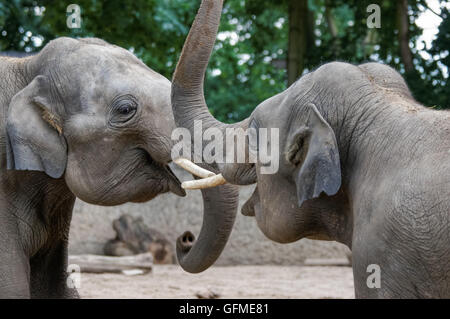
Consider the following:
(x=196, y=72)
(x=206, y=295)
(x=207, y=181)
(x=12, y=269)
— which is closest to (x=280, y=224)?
(x=207, y=181)

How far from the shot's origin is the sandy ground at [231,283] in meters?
8.45

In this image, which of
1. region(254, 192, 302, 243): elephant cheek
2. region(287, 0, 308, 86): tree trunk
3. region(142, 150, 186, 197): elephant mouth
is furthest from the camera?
region(287, 0, 308, 86): tree trunk

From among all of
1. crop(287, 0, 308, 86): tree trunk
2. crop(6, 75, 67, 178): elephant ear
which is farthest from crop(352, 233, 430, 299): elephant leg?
crop(287, 0, 308, 86): tree trunk

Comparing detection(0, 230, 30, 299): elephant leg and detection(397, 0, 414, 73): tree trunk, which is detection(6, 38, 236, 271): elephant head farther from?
detection(397, 0, 414, 73): tree trunk

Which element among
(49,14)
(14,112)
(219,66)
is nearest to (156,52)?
(49,14)

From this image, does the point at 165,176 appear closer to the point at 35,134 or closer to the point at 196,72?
the point at 35,134

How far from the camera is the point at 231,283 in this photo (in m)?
9.56

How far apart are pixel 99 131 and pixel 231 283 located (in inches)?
202

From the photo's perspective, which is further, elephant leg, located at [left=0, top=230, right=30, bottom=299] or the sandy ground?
the sandy ground

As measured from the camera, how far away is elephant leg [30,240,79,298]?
5.17m

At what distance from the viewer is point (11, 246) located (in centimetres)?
466

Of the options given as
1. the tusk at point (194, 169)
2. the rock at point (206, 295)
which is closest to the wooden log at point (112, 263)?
the rock at point (206, 295)

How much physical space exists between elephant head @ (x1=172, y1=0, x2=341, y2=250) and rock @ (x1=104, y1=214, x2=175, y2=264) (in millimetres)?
7245

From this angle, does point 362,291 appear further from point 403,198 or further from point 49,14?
point 49,14
